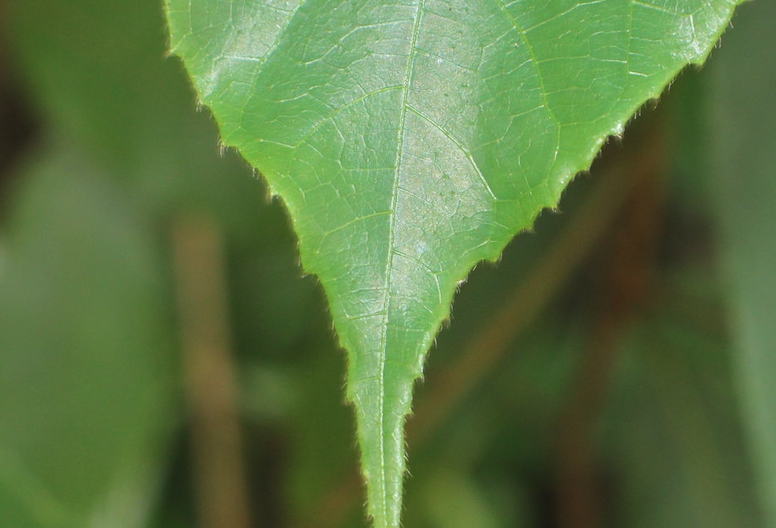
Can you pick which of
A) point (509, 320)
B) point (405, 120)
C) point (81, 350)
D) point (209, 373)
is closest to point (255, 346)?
point (209, 373)

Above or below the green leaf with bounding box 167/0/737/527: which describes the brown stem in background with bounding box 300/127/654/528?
below

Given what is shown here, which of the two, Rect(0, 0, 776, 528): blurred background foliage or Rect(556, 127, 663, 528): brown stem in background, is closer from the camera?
Rect(556, 127, 663, 528): brown stem in background

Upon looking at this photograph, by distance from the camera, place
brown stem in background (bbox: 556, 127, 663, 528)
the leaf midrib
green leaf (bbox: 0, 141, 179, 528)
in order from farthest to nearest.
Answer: green leaf (bbox: 0, 141, 179, 528) → brown stem in background (bbox: 556, 127, 663, 528) → the leaf midrib

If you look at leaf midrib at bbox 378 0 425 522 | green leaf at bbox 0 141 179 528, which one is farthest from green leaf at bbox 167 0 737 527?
green leaf at bbox 0 141 179 528

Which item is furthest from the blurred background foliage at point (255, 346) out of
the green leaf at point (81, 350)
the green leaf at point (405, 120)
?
the green leaf at point (405, 120)

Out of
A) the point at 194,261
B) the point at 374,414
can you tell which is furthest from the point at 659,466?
the point at 374,414

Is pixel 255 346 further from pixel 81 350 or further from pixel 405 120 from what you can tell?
pixel 405 120

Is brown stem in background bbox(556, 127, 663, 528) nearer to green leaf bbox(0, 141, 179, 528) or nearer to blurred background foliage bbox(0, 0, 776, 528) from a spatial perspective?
blurred background foliage bbox(0, 0, 776, 528)
